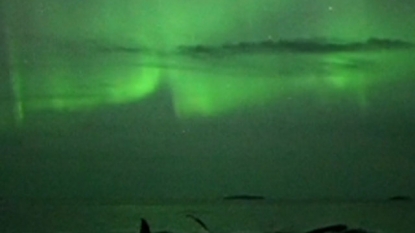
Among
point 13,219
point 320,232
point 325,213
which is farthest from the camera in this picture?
point 325,213

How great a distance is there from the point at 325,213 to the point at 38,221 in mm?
6536

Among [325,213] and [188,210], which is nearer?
[188,210]

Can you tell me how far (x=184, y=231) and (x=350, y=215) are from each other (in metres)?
5.81

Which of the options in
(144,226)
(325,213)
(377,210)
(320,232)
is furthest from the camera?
(325,213)

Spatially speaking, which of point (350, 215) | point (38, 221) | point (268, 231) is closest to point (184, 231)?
point (268, 231)

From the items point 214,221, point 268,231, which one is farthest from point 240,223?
point 268,231

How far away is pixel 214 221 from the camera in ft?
95.1

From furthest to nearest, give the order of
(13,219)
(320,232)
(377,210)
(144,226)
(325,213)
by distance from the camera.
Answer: (325,213) → (377,210) → (13,219) → (320,232) → (144,226)

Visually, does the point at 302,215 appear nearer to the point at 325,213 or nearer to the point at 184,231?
the point at 325,213

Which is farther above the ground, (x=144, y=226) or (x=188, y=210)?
(x=188, y=210)

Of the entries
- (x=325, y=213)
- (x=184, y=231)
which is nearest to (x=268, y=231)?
(x=184, y=231)

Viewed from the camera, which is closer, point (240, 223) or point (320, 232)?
point (320, 232)

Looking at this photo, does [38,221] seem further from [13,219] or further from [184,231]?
[184,231]

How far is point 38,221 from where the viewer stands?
27578 millimetres
